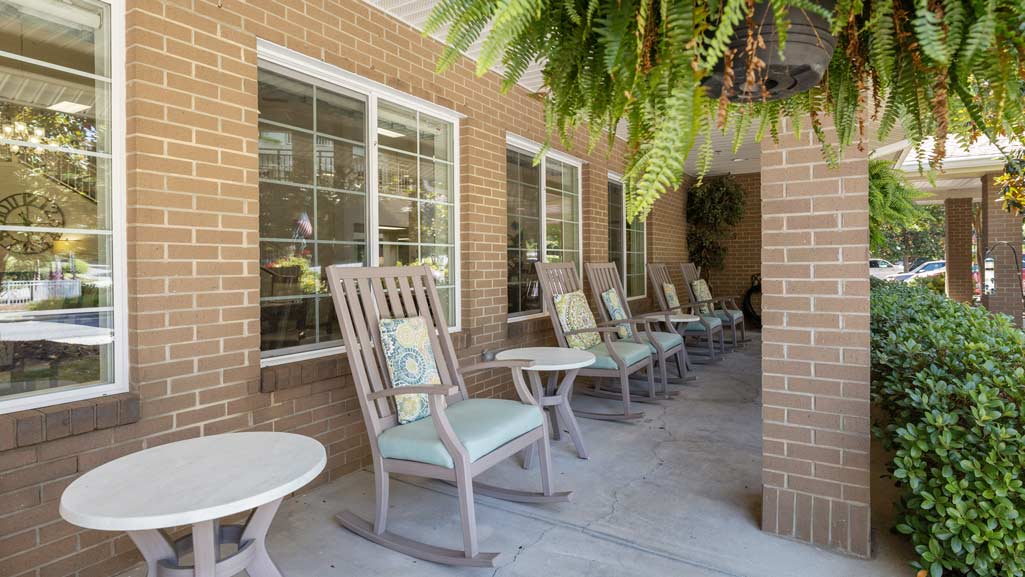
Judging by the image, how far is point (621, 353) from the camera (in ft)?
12.9

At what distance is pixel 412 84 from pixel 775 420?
275 centimetres

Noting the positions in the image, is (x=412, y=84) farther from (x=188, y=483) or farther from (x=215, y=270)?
(x=188, y=483)

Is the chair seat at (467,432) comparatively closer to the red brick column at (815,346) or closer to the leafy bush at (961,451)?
the red brick column at (815,346)

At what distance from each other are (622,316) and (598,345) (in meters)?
0.71

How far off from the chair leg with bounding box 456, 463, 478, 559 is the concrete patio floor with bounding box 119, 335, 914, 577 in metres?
0.09

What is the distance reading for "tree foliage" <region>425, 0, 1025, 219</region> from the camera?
24.6 inches

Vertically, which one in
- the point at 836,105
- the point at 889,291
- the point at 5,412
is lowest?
the point at 5,412

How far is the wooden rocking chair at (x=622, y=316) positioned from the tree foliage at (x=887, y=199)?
78.3 inches

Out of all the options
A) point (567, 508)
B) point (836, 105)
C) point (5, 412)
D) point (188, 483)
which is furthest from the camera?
point (567, 508)

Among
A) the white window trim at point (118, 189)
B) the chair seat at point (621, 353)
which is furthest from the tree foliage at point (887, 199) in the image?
the white window trim at point (118, 189)

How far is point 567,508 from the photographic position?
2.55 m

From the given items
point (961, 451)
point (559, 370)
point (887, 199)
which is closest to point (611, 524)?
point (559, 370)

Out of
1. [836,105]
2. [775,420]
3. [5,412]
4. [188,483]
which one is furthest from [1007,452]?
[5,412]

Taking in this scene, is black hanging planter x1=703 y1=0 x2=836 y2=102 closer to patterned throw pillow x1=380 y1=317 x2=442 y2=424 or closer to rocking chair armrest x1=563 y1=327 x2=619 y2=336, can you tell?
patterned throw pillow x1=380 y1=317 x2=442 y2=424
